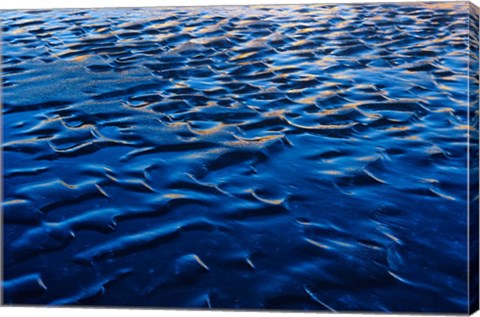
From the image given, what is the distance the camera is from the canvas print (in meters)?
3.02

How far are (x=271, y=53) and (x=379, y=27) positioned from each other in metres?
0.78

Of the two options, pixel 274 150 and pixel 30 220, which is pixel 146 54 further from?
pixel 30 220

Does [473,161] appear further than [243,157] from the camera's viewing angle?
No

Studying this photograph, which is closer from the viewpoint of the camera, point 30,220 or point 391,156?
point 30,220

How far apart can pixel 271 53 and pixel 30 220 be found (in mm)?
2331

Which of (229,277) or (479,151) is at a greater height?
(479,151)

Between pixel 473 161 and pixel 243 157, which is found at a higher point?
pixel 473 161

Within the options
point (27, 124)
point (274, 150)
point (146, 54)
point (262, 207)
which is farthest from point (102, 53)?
point (262, 207)

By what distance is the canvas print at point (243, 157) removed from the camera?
3021 millimetres

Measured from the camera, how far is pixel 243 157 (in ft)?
13.1

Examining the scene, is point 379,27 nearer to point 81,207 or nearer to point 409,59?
point 409,59

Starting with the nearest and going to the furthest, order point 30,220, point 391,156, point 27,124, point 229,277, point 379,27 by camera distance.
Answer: point 229,277 → point 30,220 → point 391,156 → point 27,124 → point 379,27

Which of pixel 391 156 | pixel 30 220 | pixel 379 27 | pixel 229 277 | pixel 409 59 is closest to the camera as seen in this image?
pixel 229 277

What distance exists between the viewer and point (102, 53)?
209 inches
